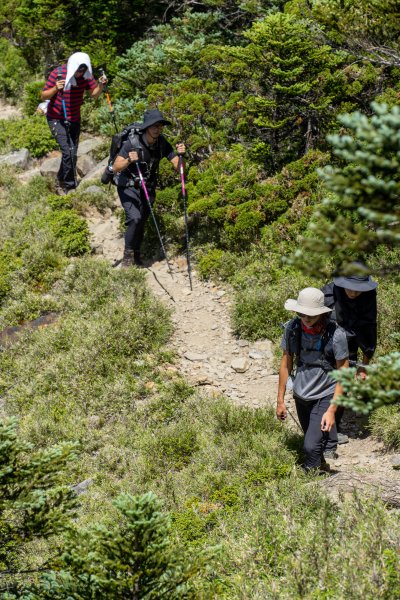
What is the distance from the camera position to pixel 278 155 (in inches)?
484

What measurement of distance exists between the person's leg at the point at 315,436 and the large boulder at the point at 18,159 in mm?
11429

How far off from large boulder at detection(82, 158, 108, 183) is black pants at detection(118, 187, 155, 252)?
3.17 m

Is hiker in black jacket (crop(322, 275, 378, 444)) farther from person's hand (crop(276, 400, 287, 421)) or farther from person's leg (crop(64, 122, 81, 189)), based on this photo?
person's leg (crop(64, 122, 81, 189))

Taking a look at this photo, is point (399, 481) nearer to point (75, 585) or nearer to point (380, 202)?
point (75, 585)

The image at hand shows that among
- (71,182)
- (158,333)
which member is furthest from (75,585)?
(71,182)

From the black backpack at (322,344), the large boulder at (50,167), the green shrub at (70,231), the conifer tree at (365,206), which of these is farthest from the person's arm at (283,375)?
the large boulder at (50,167)

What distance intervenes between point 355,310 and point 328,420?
1.32 metres

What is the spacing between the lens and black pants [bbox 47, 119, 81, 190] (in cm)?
1402

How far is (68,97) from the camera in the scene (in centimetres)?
1378

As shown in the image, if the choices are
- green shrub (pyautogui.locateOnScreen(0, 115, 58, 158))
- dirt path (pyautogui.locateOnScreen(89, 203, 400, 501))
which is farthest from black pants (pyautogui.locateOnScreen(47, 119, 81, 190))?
dirt path (pyautogui.locateOnScreen(89, 203, 400, 501))

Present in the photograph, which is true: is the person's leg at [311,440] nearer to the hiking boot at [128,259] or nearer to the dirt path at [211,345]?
the dirt path at [211,345]

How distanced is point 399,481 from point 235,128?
8.34m

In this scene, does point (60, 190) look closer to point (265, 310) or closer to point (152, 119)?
point (152, 119)

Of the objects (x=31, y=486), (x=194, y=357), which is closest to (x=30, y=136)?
(x=194, y=357)
